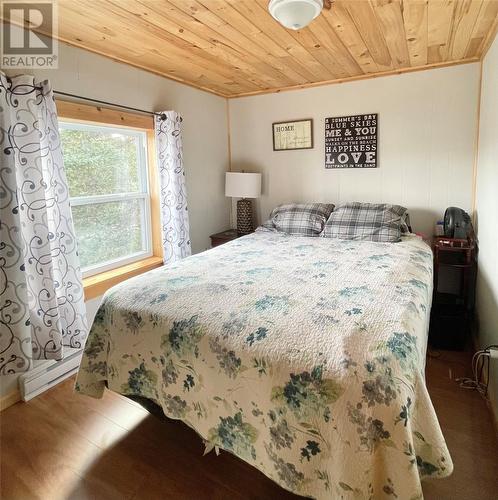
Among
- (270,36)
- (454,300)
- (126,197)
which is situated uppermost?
(270,36)

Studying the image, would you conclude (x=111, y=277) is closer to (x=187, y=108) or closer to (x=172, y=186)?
(x=172, y=186)

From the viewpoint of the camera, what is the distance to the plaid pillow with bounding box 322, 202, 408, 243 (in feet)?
9.04

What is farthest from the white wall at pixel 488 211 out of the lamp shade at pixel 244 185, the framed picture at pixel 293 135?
the lamp shade at pixel 244 185

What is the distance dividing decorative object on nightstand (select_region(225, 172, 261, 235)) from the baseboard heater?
1938mm

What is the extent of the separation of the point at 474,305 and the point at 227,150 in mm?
2779

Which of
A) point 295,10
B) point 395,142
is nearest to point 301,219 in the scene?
point 395,142

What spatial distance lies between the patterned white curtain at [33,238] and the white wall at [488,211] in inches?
96.4

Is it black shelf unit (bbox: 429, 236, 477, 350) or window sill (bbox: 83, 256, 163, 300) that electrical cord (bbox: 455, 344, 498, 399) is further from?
window sill (bbox: 83, 256, 163, 300)

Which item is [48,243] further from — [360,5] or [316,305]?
[360,5]

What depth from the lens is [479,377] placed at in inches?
85.7

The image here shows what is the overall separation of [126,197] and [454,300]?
2713mm

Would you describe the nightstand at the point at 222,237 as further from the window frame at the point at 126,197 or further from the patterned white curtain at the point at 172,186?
the window frame at the point at 126,197

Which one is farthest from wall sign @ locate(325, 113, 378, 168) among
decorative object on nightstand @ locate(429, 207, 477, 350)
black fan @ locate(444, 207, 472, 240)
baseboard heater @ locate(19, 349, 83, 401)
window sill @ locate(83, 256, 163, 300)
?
baseboard heater @ locate(19, 349, 83, 401)

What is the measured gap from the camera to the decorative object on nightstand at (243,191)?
353cm
